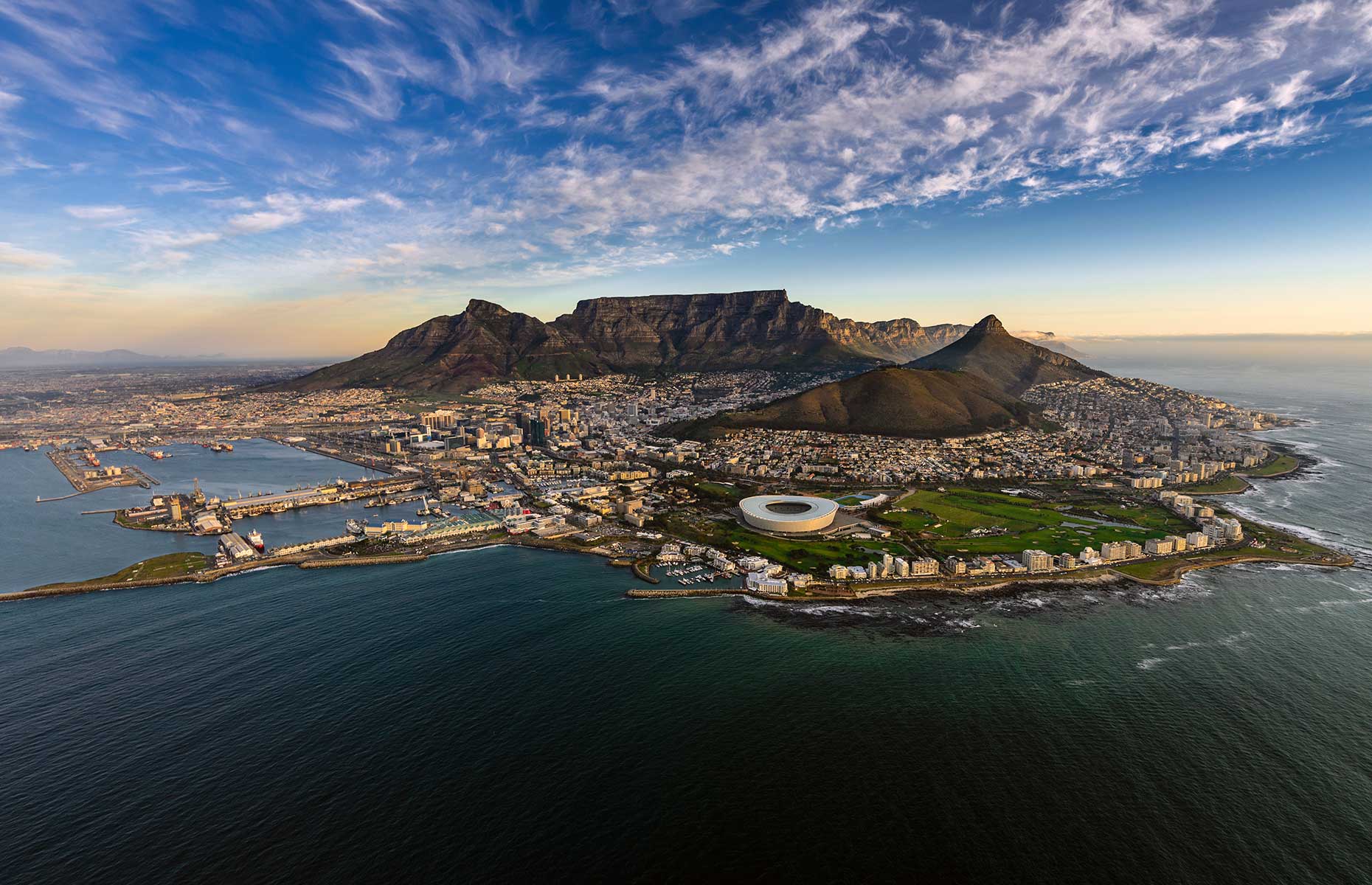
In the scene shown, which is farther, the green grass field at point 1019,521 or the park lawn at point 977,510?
the park lawn at point 977,510

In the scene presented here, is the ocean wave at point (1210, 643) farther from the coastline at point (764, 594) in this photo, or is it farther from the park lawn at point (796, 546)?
the park lawn at point (796, 546)

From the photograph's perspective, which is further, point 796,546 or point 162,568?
point 796,546

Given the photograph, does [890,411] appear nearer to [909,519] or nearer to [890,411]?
[890,411]

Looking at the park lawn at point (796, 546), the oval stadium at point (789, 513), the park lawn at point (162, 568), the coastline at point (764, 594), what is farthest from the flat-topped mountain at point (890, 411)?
the park lawn at point (162, 568)

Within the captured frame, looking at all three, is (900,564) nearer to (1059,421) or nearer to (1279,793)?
(1279,793)

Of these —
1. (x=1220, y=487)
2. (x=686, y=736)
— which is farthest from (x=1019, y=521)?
(x=686, y=736)

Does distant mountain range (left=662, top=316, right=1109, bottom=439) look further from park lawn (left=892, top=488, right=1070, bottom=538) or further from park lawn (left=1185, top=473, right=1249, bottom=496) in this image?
park lawn (left=1185, top=473, right=1249, bottom=496)

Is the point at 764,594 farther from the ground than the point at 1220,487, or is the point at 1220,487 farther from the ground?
the point at 764,594

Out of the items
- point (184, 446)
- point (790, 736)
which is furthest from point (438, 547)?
point (184, 446)
